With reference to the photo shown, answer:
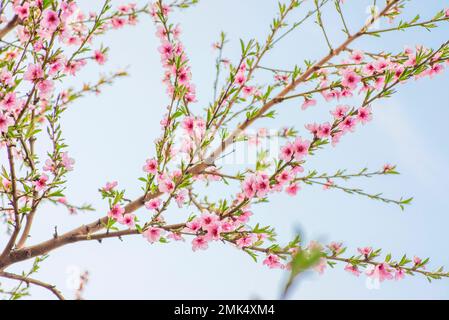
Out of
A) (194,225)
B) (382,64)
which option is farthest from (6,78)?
(382,64)

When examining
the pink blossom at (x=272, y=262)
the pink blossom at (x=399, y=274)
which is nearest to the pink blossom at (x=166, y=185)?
the pink blossom at (x=272, y=262)

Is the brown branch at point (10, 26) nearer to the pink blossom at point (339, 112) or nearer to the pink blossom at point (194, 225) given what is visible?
the pink blossom at point (194, 225)

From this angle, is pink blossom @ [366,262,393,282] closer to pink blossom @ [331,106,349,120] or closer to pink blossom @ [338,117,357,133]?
pink blossom @ [338,117,357,133]

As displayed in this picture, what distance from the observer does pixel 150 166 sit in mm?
3619

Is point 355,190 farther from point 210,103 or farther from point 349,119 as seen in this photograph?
point 210,103

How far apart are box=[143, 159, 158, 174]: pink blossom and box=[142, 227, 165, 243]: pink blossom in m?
0.56

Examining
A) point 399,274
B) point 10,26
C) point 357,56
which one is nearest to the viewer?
point 399,274

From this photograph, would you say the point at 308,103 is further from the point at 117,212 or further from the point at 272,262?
the point at 117,212

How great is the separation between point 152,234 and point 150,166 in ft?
2.14

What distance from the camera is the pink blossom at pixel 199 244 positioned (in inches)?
135

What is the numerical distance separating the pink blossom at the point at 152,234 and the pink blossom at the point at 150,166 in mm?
555

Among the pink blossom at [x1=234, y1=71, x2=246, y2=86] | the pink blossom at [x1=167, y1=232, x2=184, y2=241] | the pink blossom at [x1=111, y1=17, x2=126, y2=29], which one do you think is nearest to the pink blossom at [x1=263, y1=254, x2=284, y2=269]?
the pink blossom at [x1=167, y1=232, x2=184, y2=241]
